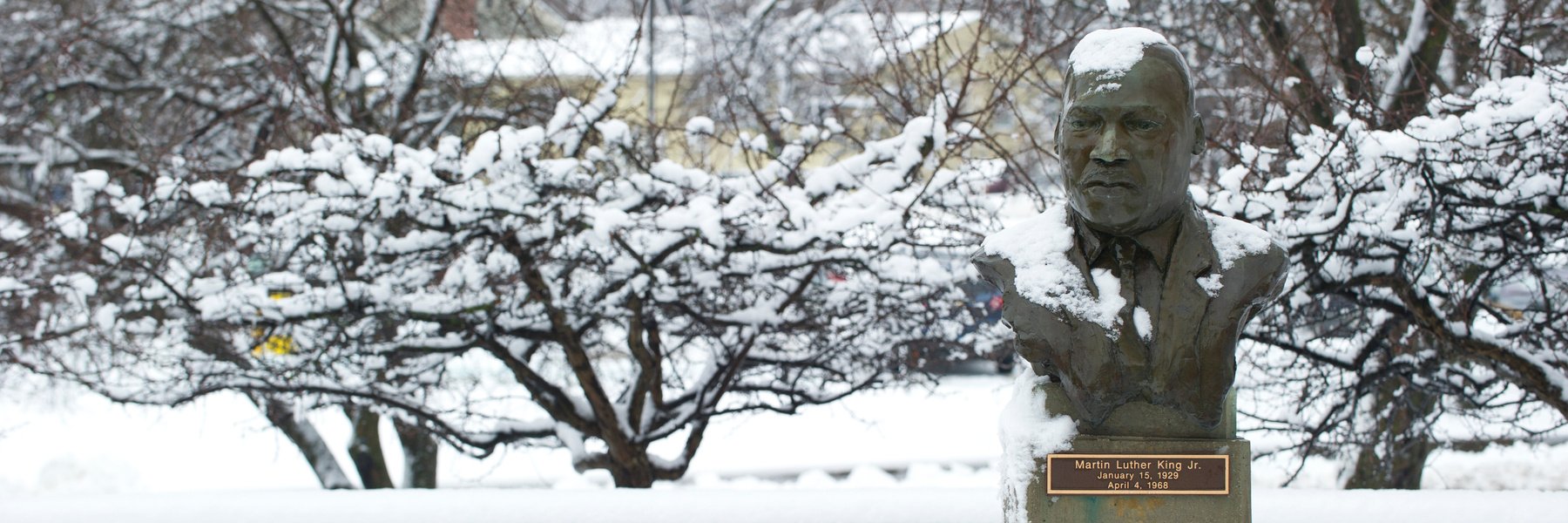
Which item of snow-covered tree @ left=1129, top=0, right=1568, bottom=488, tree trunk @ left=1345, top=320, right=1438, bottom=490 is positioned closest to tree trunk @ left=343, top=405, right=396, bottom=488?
snow-covered tree @ left=1129, top=0, right=1568, bottom=488

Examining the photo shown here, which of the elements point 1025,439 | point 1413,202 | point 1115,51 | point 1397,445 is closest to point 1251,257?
point 1115,51

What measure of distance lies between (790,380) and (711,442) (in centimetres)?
670

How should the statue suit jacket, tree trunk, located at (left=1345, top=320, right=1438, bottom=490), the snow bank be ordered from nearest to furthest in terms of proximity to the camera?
the statue suit jacket → the snow bank → tree trunk, located at (left=1345, top=320, right=1438, bottom=490)

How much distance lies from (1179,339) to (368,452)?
7.51 metres

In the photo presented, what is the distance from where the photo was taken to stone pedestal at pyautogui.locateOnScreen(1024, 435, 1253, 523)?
3.68m

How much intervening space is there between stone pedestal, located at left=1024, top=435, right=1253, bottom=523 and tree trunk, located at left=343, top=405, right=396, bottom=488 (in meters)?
7.08

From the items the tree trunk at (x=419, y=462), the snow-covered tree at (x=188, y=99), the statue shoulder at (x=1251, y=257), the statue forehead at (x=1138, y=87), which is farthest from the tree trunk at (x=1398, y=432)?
the tree trunk at (x=419, y=462)

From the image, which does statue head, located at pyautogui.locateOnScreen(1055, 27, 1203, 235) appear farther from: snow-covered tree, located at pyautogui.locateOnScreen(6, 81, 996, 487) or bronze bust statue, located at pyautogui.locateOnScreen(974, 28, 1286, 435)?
snow-covered tree, located at pyautogui.locateOnScreen(6, 81, 996, 487)

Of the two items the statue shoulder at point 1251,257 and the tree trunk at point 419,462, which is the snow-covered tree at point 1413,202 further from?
the tree trunk at point 419,462

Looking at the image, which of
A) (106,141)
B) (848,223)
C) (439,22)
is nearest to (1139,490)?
(848,223)

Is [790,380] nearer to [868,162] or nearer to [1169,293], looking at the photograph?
[868,162]

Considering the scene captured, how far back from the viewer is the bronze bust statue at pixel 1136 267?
3576 millimetres

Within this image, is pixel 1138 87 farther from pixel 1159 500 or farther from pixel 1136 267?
pixel 1159 500

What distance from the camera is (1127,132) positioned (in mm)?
3586
